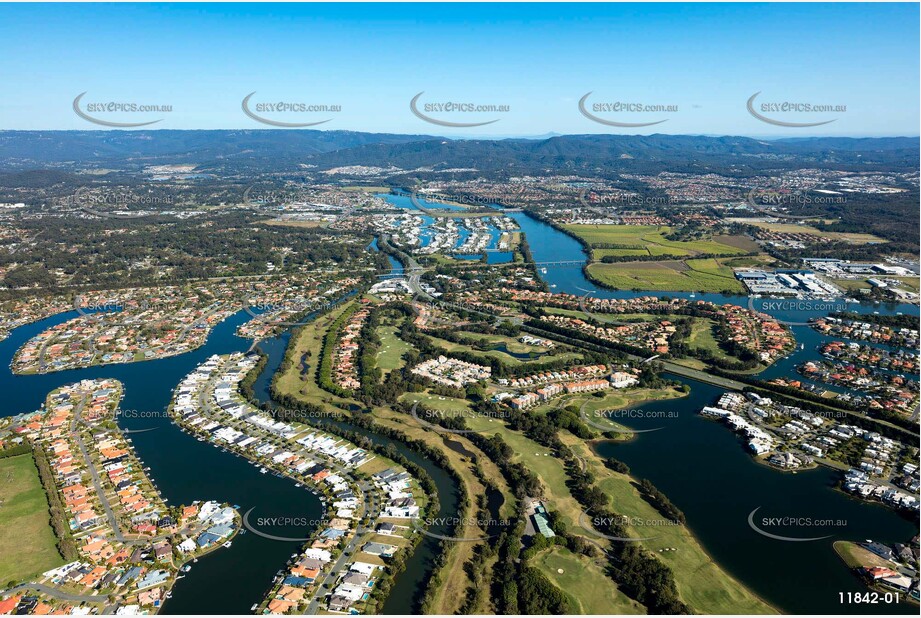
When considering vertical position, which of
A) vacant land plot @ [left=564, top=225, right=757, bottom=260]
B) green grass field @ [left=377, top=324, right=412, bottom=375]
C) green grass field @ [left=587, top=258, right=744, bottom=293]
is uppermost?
vacant land plot @ [left=564, top=225, right=757, bottom=260]

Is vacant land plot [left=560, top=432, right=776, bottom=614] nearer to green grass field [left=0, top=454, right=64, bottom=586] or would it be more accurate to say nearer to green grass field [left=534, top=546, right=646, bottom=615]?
green grass field [left=534, top=546, right=646, bottom=615]

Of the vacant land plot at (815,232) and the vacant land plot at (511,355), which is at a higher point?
the vacant land plot at (815,232)

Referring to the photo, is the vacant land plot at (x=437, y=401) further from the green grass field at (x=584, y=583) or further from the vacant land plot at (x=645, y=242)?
the vacant land plot at (x=645, y=242)

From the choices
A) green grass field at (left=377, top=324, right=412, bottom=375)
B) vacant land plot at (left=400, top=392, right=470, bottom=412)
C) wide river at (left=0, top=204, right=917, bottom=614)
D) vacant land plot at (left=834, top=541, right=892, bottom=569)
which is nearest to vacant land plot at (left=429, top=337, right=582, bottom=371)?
green grass field at (left=377, top=324, right=412, bottom=375)

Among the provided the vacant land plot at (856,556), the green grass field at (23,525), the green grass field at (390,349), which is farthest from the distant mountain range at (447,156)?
the vacant land plot at (856,556)

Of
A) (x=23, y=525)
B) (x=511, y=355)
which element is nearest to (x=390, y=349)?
(x=511, y=355)

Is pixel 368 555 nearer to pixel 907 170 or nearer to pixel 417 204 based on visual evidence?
pixel 417 204

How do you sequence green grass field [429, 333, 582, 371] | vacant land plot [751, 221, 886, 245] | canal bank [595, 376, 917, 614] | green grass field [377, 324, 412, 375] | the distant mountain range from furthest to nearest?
1. the distant mountain range
2. vacant land plot [751, 221, 886, 245]
3. green grass field [429, 333, 582, 371]
4. green grass field [377, 324, 412, 375]
5. canal bank [595, 376, 917, 614]

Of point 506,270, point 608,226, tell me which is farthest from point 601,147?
point 506,270
